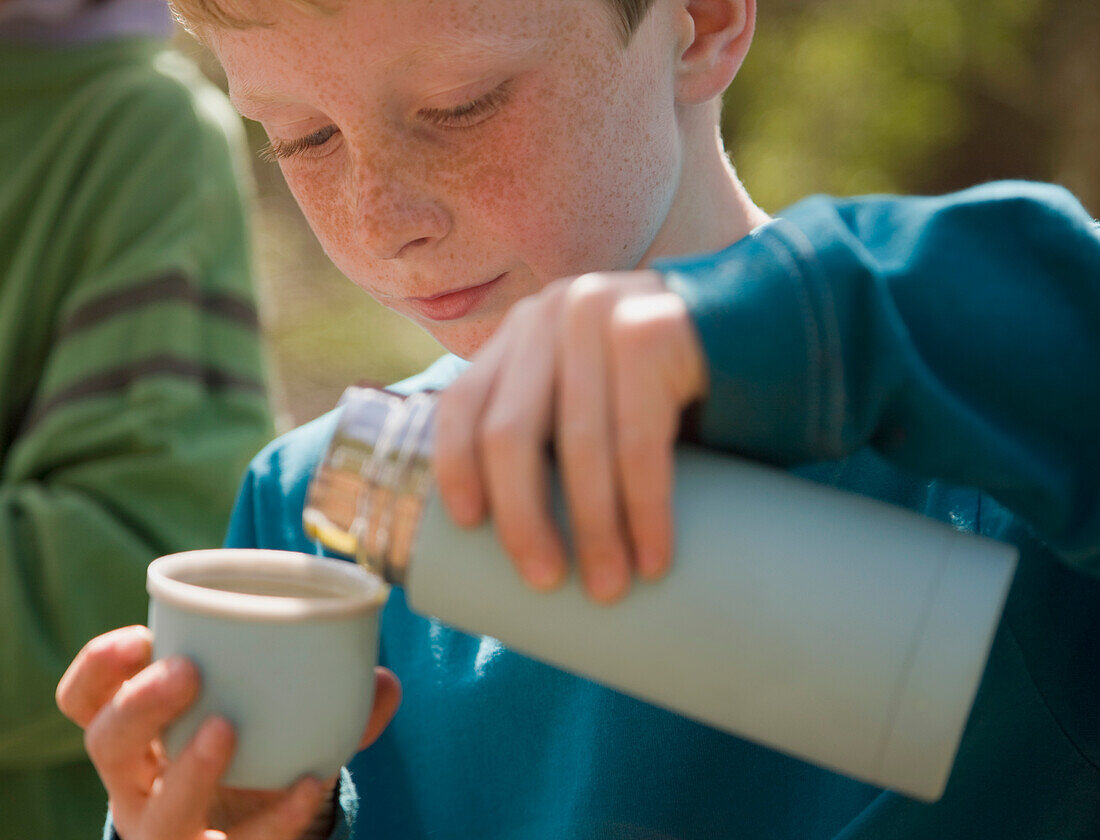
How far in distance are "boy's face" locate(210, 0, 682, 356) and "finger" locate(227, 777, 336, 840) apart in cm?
35

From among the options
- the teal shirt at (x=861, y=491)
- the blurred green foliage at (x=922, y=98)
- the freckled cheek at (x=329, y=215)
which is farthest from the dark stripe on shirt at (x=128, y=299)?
the blurred green foliage at (x=922, y=98)

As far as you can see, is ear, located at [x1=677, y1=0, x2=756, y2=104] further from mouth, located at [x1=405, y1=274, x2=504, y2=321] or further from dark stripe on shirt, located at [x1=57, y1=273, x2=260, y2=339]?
dark stripe on shirt, located at [x1=57, y1=273, x2=260, y2=339]

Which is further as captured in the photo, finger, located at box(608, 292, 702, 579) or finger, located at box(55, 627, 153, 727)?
finger, located at box(55, 627, 153, 727)

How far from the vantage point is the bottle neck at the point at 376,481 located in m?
0.50

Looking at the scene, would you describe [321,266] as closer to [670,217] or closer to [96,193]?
[96,193]

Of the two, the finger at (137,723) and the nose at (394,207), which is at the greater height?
the nose at (394,207)

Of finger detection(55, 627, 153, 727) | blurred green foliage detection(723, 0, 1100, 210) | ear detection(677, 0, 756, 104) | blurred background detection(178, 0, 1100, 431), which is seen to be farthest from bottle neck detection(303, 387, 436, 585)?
blurred green foliage detection(723, 0, 1100, 210)

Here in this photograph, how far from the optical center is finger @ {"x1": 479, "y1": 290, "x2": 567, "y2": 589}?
459mm

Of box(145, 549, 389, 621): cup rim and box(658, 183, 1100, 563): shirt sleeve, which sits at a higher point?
box(658, 183, 1100, 563): shirt sleeve

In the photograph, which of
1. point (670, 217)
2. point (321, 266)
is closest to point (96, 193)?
point (670, 217)

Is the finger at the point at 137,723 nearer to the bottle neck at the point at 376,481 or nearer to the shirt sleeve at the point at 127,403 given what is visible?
the bottle neck at the point at 376,481

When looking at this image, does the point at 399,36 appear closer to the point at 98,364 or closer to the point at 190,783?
the point at 190,783

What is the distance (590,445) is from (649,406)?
0.03 m

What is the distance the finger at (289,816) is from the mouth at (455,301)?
341 millimetres
